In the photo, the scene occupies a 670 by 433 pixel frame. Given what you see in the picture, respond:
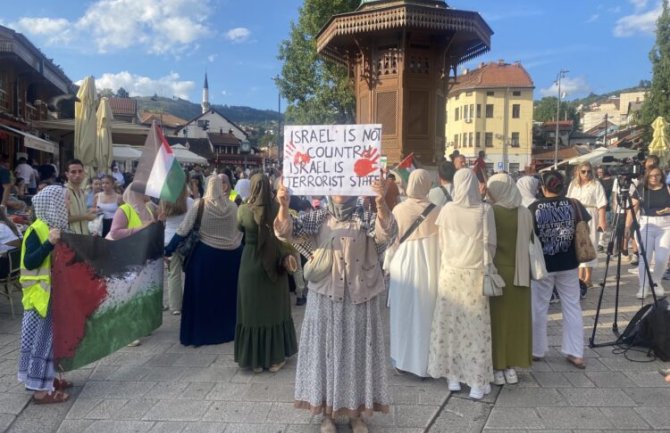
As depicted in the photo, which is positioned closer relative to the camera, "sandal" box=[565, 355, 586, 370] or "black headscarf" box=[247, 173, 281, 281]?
"black headscarf" box=[247, 173, 281, 281]

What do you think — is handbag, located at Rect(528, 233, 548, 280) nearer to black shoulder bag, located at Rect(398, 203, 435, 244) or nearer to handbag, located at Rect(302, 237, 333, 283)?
black shoulder bag, located at Rect(398, 203, 435, 244)

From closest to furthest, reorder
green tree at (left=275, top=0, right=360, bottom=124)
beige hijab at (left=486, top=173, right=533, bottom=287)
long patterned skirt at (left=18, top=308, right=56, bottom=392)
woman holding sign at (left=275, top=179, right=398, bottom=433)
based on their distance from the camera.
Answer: woman holding sign at (left=275, top=179, right=398, bottom=433) → long patterned skirt at (left=18, top=308, right=56, bottom=392) → beige hijab at (left=486, top=173, right=533, bottom=287) → green tree at (left=275, top=0, right=360, bottom=124)

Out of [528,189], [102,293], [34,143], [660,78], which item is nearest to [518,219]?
[528,189]

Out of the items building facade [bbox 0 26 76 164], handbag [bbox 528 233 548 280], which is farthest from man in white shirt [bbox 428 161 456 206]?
building facade [bbox 0 26 76 164]

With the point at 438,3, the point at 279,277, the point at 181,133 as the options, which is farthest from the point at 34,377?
the point at 181,133

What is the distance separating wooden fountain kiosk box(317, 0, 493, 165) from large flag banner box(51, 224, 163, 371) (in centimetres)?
710

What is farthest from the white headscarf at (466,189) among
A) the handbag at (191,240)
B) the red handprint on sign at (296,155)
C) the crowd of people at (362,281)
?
the handbag at (191,240)

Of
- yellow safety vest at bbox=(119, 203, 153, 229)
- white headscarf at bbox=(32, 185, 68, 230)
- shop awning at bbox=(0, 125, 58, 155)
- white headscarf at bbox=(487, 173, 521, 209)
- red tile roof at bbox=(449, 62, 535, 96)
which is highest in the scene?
red tile roof at bbox=(449, 62, 535, 96)

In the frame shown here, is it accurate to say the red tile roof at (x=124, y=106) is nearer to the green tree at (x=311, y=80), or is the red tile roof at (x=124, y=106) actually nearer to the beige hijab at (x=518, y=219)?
the green tree at (x=311, y=80)

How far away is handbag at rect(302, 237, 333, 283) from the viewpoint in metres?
3.41

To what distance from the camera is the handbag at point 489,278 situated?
399cm

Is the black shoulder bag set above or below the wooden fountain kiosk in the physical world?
below

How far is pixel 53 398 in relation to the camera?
4.08 metres

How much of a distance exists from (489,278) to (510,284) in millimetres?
372
